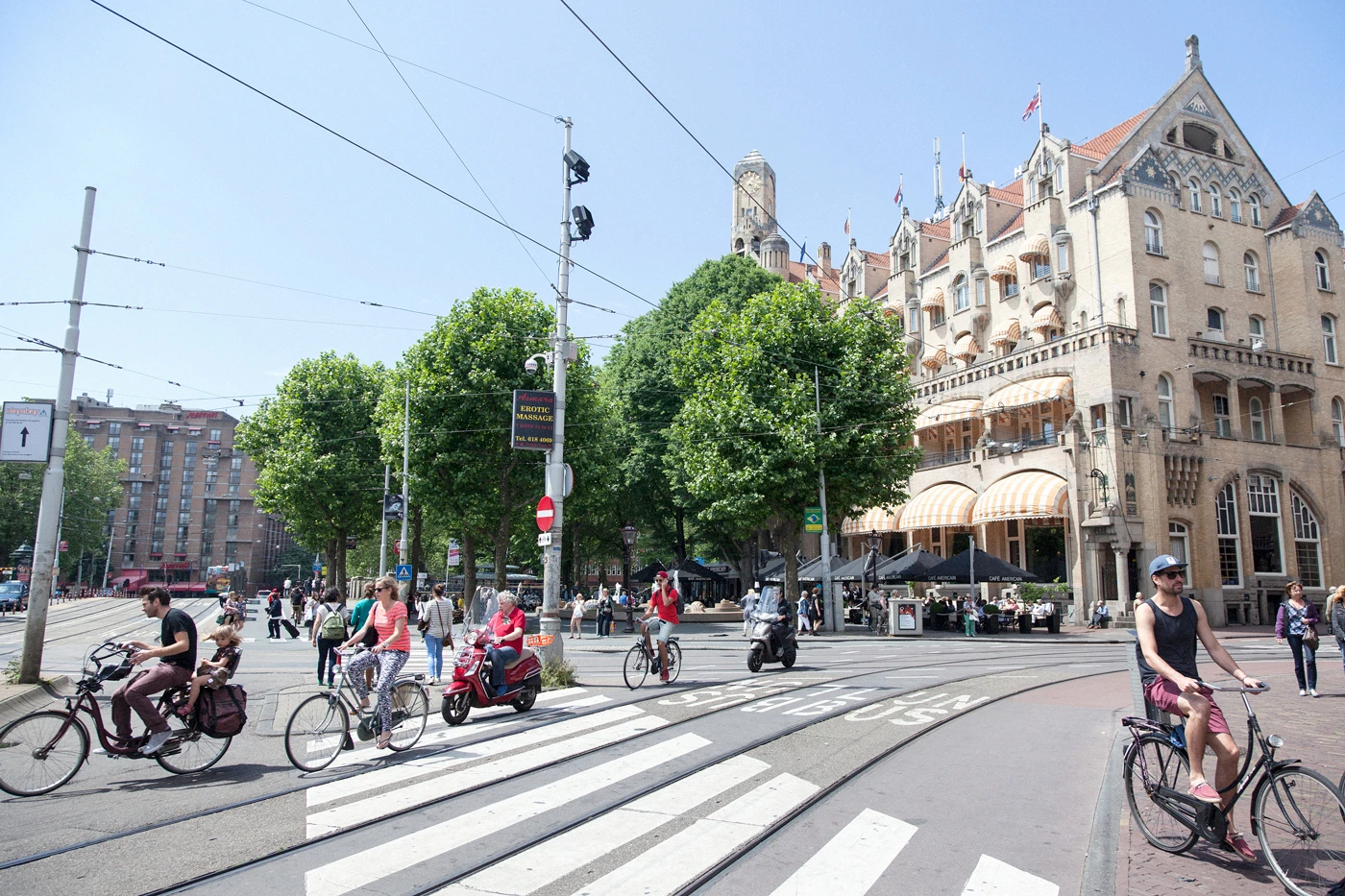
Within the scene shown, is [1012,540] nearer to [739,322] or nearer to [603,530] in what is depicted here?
[739,322]

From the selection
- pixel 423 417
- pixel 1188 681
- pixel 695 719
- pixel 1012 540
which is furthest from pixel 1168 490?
pixel 1188 681

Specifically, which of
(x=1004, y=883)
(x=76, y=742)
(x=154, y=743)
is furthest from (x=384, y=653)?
(x=1004, y=883)

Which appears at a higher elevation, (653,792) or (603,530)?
(603,530)

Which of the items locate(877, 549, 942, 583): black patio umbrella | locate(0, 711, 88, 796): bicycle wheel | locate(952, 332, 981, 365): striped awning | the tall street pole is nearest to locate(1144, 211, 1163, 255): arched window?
locate(952, 332, 981, 365): striped awning

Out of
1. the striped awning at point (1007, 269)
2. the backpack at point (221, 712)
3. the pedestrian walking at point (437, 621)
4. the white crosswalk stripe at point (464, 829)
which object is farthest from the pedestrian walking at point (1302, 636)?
the striped awning at point (1007, 269)

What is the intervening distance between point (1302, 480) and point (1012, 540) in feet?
40.8

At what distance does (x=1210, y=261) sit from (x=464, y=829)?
43552 mm

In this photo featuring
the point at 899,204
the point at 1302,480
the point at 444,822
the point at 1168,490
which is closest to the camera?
the point at 444,822

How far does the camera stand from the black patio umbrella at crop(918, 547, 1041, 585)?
2908 centimetres

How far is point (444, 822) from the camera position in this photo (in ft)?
19.7

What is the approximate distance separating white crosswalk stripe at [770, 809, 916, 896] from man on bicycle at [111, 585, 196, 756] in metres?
5.40

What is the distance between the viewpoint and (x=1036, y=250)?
40.3m

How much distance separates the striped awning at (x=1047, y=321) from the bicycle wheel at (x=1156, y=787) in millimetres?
37059

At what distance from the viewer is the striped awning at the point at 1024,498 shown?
35.1m
